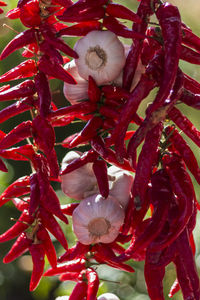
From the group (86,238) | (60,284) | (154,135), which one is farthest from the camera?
(60,284)

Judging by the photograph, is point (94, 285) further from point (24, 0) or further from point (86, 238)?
point (24, 0)

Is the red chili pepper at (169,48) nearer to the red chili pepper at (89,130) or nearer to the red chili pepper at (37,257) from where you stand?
the red chili pepper at (89,130)

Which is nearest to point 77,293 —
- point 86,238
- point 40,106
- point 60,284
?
point 86,238

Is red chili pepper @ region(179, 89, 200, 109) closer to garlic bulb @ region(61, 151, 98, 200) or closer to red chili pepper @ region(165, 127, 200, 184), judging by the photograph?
red chili pepper @ region(165, 127, 200, 184)

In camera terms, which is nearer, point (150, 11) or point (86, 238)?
point (150, 11)

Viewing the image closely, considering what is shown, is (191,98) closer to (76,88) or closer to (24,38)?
(76,88)

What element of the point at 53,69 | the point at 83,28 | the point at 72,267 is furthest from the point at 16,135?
the point at 72,267

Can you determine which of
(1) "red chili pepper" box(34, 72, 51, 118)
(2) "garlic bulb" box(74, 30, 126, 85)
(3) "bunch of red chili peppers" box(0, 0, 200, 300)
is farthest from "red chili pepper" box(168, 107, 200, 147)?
(1) "red chili pepper" box(34, 72, 51, 118)
